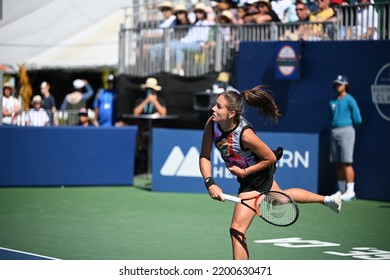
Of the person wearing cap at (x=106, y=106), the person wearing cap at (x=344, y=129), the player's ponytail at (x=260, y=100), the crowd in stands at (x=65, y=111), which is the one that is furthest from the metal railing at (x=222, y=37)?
the player's ponytail at (x=260, y=100)

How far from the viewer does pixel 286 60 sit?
17.5 m

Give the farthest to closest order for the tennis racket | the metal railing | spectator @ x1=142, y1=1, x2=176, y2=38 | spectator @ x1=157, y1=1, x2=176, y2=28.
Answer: spectator @ x1=157, y1=1, x2=176, y2=28
spectator @ x1=142, y1=1, x2=176, y2=38
the metal railing
the tennis racket

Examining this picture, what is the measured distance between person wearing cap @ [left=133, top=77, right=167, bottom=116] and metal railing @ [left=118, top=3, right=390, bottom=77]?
0.43 m

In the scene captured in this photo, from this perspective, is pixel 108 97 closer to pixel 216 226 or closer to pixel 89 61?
pixel 89 61

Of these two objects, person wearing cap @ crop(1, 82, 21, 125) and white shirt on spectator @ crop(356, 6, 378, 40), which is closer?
white shirt on spectator @ crop(356, 6, 378, 40)

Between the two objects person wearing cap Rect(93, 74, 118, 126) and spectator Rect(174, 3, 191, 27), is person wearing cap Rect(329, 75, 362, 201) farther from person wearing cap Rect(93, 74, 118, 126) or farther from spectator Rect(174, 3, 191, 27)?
person wearing cap Rect(93, 74, 118, 126)

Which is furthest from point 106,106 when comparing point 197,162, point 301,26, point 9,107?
point 301,26

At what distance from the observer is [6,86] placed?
2045 cm

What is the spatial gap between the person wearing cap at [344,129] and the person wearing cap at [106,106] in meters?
6.18

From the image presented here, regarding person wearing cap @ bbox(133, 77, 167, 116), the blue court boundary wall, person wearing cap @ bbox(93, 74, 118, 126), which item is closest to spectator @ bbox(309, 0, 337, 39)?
person wearing cap @ bbox(133, 77, 167, 116)

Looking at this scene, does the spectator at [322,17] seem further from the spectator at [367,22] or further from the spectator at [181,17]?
the spectator at [181,17]

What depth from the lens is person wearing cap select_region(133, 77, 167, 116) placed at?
19.8 metres

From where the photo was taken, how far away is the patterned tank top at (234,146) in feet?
28.5

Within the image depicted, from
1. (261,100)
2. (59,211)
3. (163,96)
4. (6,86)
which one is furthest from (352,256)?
(6,86)
